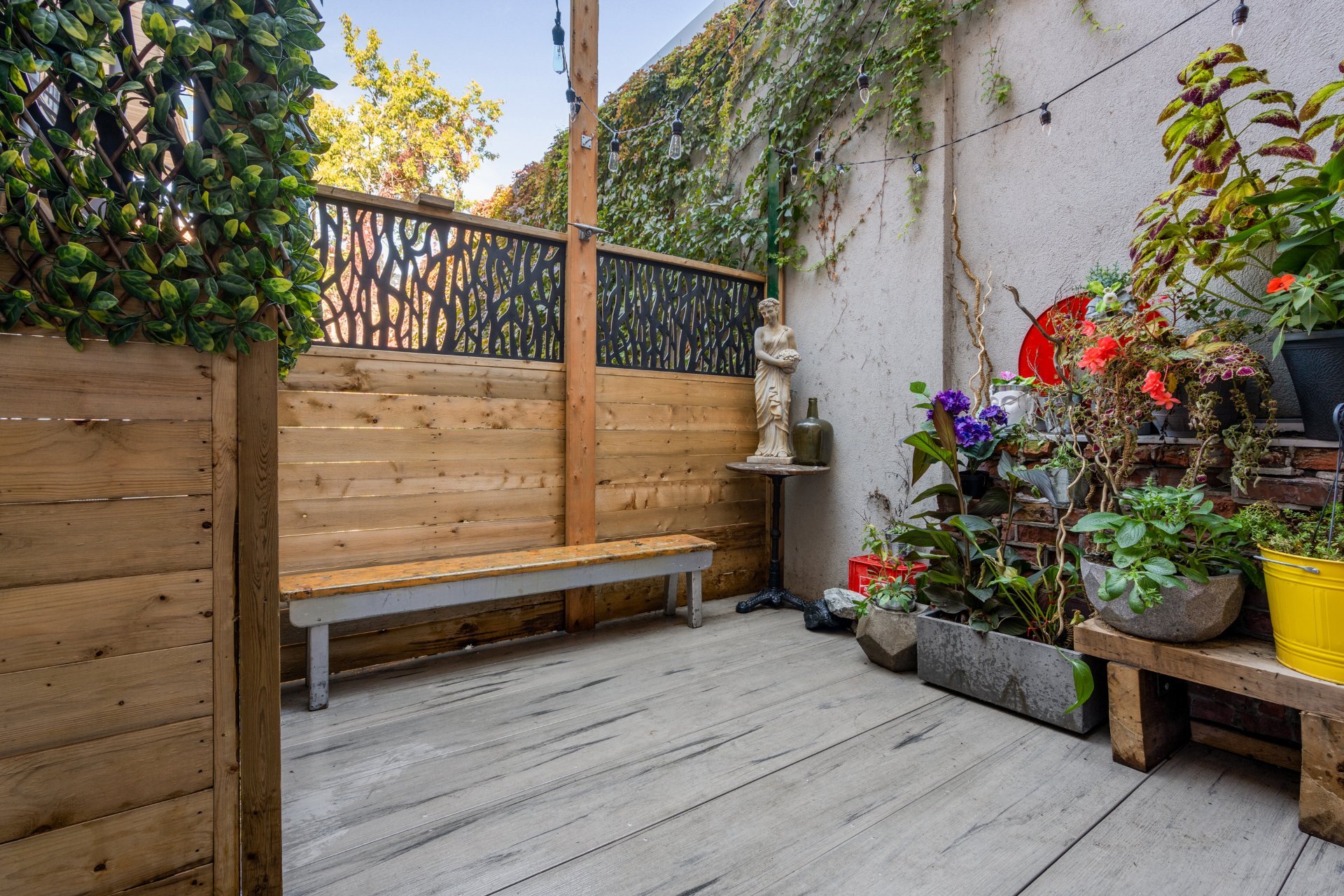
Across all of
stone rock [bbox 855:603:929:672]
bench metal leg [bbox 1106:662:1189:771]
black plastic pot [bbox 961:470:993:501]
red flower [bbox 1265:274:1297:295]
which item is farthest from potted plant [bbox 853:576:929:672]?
red flower [bbox 1265:274:1297:295]

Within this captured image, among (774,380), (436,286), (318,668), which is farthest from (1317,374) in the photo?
(318,668)

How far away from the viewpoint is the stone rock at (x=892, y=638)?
93.6 inches

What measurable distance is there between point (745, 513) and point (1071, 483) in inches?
74.8

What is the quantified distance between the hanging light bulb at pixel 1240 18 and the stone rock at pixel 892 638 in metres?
2.13

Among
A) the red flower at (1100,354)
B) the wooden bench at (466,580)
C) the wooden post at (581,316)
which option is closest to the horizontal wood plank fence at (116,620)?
the wooden bench at (466,580)

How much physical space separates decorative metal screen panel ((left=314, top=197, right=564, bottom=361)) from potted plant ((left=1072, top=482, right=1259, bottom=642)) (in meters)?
2.32

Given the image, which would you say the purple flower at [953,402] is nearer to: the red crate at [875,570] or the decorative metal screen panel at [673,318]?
the red crate at [875,570]

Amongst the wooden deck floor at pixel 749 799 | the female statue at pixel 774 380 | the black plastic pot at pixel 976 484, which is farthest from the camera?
the female statue at pixel 774 380

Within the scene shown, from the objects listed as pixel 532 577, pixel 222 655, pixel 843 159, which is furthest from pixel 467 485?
pixel 843 159

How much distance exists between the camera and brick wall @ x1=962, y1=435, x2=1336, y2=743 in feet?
5.11

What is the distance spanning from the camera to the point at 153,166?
3.20 feet

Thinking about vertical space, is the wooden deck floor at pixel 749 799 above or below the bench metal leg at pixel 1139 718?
below

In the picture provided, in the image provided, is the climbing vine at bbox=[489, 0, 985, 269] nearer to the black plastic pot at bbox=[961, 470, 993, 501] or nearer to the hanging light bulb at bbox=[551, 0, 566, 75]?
the hanging light bulb at bbox=[551, 0, 566, 75]

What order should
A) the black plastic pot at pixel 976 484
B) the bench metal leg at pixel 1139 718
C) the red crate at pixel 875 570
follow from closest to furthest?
1. the bench metal leg at pixel 1139 718
2. the black plastic pot at pixel 976 484
3. the red crate at pixel 875 570
